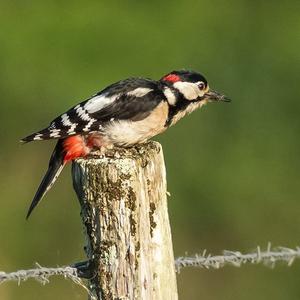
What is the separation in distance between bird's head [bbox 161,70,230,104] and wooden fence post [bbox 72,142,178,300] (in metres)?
2.03

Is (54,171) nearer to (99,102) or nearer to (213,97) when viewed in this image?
(99,102)

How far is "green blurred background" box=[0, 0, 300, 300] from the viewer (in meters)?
9.12

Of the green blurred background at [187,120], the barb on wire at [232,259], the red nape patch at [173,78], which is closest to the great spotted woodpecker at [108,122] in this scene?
the red nape patch at [173,78]

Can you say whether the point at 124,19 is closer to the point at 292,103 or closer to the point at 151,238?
the point at 292,103

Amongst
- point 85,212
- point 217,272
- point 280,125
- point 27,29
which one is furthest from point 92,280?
point 27,29

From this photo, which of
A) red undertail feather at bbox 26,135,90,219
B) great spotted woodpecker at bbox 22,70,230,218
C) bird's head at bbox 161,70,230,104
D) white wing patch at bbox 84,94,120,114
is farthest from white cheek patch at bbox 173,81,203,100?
red undertail feather at bbox 26,135,90,219

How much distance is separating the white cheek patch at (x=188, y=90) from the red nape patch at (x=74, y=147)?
676mm

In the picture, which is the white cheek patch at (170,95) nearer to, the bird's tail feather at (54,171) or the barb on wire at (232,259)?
the bird's tail feather at (54,171)

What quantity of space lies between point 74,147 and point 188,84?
83cm

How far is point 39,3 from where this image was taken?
13086 millimetres

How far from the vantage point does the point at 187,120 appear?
10.9 meters

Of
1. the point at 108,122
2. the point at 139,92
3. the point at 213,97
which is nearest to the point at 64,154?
the point at 108,122

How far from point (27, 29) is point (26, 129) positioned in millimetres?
2205

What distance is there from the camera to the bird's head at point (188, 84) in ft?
21.3
